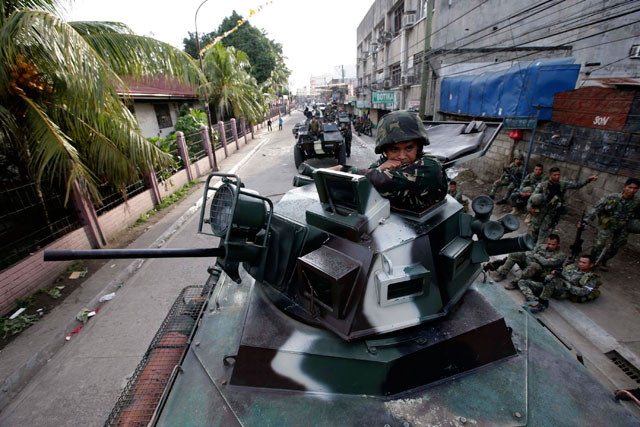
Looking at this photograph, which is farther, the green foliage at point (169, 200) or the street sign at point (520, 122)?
the green foliage at point (169, 200)

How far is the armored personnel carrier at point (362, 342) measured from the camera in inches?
80.5

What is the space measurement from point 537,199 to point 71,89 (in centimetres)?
834

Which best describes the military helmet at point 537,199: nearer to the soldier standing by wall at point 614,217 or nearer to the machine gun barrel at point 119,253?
the soldier standing by wall at point 614,217

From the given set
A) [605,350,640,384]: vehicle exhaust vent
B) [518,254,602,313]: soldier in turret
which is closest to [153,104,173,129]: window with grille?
[518,254,602,313]: soldier in turret

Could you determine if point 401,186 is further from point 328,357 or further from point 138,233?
point 138,233

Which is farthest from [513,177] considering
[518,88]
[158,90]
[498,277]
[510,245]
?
[158,90]

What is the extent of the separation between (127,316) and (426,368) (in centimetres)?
486

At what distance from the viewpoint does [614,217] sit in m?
5.45

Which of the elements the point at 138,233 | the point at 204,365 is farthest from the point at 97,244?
the point at 204,365

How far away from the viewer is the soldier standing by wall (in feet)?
17.6

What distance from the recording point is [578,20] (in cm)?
1139

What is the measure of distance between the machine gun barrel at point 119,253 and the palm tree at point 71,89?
12.9 feet


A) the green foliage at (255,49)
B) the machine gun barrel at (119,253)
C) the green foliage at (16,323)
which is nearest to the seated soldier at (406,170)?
the machine gun barrel at (119,253)

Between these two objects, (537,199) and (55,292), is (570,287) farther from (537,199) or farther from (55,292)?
(55,292)
